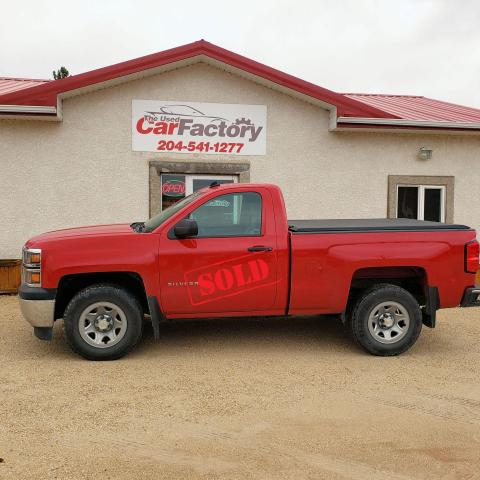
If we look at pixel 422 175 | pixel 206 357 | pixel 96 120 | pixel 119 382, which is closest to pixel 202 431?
pixel 119 382

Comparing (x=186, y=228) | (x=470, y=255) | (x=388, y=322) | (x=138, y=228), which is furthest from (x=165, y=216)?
(x=470, y=255)

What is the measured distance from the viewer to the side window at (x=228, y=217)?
582cm

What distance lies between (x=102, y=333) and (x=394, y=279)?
348 centimetres

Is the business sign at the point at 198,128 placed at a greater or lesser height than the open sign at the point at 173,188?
A: greater

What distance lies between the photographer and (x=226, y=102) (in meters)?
10.7

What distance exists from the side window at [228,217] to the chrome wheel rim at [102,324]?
1.26 m

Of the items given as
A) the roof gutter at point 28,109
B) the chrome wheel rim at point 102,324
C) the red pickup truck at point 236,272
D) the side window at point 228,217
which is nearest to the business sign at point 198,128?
the roof gutter at point 28,109

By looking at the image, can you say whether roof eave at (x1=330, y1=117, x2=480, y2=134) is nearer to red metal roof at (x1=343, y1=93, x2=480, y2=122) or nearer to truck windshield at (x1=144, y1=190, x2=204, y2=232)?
red metal roof at (x1=343, y1=93, x2=480, y2=122)

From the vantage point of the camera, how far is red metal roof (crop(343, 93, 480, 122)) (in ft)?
39.7

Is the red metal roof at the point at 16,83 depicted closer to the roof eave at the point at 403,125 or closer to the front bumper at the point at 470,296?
the roof eave at the point at 403,125

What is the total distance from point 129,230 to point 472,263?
395cm

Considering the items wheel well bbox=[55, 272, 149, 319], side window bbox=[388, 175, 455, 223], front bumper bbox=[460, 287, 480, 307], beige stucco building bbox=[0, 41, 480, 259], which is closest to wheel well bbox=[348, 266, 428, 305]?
front bumper bbox=[460, 287, 480, 307]

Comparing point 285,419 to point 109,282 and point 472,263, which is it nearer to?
point 109,282

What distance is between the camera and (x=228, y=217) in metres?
5.89
